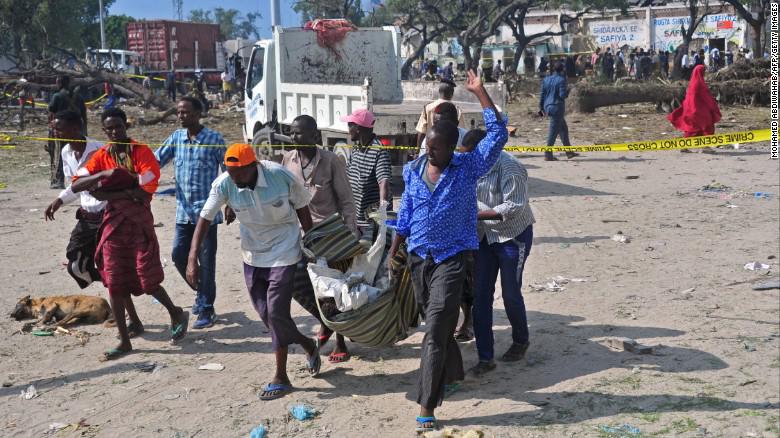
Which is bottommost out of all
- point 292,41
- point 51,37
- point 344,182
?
point 344,182

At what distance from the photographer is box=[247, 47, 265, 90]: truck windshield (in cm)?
1441

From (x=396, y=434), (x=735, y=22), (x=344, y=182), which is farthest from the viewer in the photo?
(x=735, y=22)

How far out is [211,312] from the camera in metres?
6.40

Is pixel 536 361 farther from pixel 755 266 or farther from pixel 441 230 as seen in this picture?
pixel 755 266

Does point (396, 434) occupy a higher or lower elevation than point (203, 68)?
lower

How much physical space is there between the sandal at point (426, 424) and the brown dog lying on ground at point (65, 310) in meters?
3.07

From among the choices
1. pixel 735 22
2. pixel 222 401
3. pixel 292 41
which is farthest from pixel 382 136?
pixel 735 22

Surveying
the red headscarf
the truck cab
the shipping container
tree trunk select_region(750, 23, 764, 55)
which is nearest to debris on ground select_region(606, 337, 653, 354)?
the truck cab

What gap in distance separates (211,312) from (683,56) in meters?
36.9

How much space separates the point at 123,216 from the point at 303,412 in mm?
1956

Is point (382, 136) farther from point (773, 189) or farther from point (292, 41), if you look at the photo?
point (773, 189)

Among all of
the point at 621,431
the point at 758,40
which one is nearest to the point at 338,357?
the point at 621,431

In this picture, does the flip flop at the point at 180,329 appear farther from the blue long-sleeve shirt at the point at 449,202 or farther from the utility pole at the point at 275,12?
the utility pole at the point at 275,12

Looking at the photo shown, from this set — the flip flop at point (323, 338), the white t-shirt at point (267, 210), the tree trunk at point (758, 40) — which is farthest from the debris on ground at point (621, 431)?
the tree trunk at point (758, 40)
